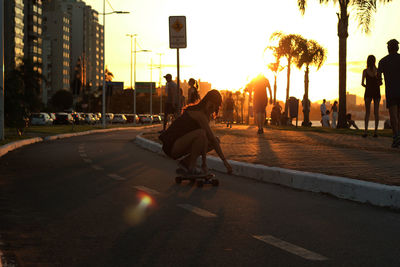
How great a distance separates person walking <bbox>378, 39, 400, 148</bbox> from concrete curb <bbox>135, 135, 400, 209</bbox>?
172 inches

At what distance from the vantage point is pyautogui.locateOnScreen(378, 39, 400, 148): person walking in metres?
13.2

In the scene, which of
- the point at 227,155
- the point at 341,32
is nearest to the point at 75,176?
the point at 227,155

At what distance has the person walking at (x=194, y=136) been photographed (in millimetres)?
8742

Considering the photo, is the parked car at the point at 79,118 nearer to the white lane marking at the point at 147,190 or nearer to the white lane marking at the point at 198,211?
the white lane marking at the point at 147,190

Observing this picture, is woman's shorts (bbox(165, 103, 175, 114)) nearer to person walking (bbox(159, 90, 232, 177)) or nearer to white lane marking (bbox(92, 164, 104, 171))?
white lane marking (bbox(92, 164, 104, 171))

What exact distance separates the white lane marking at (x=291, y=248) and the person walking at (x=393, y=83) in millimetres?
8836

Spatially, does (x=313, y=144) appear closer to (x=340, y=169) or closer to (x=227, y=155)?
(x=227, y=155)

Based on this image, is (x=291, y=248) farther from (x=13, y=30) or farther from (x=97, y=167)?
(x=13, y=30)

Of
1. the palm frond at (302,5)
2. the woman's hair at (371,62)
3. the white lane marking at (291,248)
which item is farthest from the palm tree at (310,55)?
the white lane marking at (291,248)

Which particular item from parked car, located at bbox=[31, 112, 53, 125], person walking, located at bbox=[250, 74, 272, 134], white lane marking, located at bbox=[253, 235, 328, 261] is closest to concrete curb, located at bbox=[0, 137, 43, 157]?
person walking, located at bbox=[250, 74, 272, 134]

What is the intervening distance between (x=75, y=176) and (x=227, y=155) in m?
3.54

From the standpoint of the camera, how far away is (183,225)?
5648 millimetres

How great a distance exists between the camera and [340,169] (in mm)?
9266

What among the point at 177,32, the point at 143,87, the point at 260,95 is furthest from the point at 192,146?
the point at 143,87
